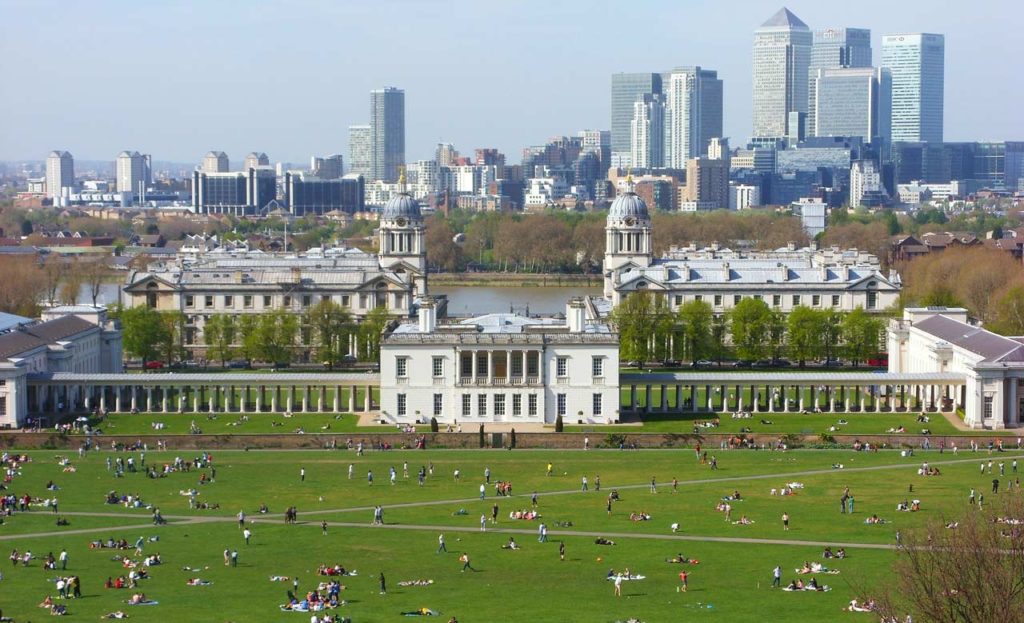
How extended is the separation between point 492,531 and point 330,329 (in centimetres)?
4297

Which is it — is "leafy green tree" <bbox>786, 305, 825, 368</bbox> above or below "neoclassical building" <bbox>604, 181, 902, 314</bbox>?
below

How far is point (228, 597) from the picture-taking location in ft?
151

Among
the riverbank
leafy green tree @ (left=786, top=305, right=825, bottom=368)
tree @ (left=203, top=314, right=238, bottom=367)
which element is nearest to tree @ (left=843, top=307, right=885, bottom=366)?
leafy green tree @ (left=786, top=305, right=825, bottom=368)

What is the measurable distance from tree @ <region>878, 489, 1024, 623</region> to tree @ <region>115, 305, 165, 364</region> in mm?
59678

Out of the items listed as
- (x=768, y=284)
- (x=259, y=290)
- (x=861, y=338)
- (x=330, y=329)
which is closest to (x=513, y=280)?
(x=768, y=284)

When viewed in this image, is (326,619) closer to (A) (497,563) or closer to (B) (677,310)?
(A) (497,563)

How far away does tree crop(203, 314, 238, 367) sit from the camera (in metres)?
96.1

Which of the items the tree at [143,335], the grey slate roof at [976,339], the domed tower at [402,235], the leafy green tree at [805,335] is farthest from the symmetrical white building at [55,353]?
the grey slate roof at [976,339]

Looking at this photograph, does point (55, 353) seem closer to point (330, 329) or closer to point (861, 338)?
point (330, 329)

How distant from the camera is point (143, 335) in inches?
3745

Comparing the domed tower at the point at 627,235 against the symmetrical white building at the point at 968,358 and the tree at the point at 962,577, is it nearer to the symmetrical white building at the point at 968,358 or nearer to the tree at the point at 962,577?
the symmetrical white building at the point at 968,358

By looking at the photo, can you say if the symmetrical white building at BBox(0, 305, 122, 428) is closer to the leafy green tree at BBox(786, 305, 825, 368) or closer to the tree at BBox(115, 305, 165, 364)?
the tree at BBox(115, 305, 165, 364)

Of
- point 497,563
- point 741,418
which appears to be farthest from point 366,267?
point 497,563

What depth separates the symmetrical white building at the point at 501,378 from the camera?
77.9 m
